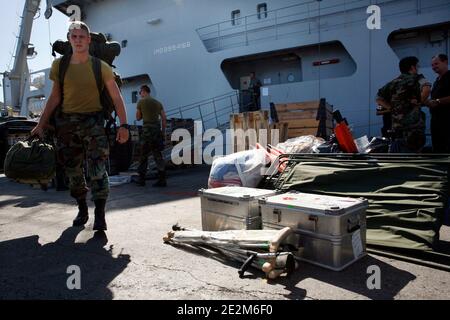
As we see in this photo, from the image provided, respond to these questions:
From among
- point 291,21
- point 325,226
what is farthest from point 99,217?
point 291,21

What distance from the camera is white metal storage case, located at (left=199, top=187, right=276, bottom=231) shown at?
2508 mm

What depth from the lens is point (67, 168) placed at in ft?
9.80

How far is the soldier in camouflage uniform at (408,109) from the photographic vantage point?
13.1 ft

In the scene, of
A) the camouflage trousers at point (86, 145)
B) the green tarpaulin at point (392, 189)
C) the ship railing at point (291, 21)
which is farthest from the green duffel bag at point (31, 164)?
the ship railing at point (291, 21)

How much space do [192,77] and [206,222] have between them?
32.4 ft

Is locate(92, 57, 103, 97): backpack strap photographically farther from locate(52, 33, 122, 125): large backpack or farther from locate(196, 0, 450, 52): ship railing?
locate(196, 0, 450, 52): ship railing

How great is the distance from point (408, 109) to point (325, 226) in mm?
2833

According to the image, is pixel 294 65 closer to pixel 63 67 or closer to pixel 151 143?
pixel 151 143

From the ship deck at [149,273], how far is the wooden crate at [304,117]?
186 inches

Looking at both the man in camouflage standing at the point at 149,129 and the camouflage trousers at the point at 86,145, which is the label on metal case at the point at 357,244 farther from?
the man in camouflage standing at the point at 149,129

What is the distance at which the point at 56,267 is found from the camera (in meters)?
2.20

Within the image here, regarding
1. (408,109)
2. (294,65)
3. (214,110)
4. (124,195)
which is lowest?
(124,195)

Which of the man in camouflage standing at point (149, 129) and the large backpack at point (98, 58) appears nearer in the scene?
the large backpack at point (98, 58)

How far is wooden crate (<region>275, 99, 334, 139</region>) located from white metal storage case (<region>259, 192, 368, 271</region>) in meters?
5.08
